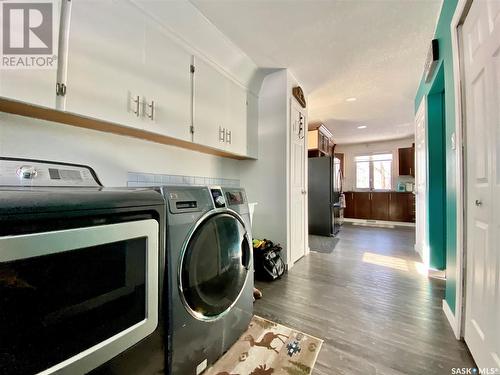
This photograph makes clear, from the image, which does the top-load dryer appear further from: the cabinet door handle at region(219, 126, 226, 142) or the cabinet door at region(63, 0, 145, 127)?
the cabinet door handle at region(219, 126, 226, 142)

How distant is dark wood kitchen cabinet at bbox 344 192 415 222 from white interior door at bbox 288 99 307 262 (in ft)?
12.9

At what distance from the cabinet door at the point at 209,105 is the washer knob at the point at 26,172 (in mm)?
978

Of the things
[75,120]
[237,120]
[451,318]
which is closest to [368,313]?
[451,318]

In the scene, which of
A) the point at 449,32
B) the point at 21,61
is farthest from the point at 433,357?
the point at 21,61

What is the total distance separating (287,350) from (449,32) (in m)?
2.36

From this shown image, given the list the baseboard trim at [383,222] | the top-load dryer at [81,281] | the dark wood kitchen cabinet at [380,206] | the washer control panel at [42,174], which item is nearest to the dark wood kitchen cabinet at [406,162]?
the dark wood kitchen cabinet at [380,206]

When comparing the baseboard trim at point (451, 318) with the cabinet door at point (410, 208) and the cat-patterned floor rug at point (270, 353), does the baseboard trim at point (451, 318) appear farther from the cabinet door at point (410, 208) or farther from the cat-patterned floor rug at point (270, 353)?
the cabinet door at point (410, 208)

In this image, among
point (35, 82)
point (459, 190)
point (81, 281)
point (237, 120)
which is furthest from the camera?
point (237, 120)

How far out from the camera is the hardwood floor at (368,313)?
1111mm

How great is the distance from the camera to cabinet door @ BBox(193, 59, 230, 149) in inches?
68.1

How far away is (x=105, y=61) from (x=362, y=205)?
21.2 ft

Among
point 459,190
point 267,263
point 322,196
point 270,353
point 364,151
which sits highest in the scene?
point 364,151

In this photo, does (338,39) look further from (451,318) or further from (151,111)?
(451,318)

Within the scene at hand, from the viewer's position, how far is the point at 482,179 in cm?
105
